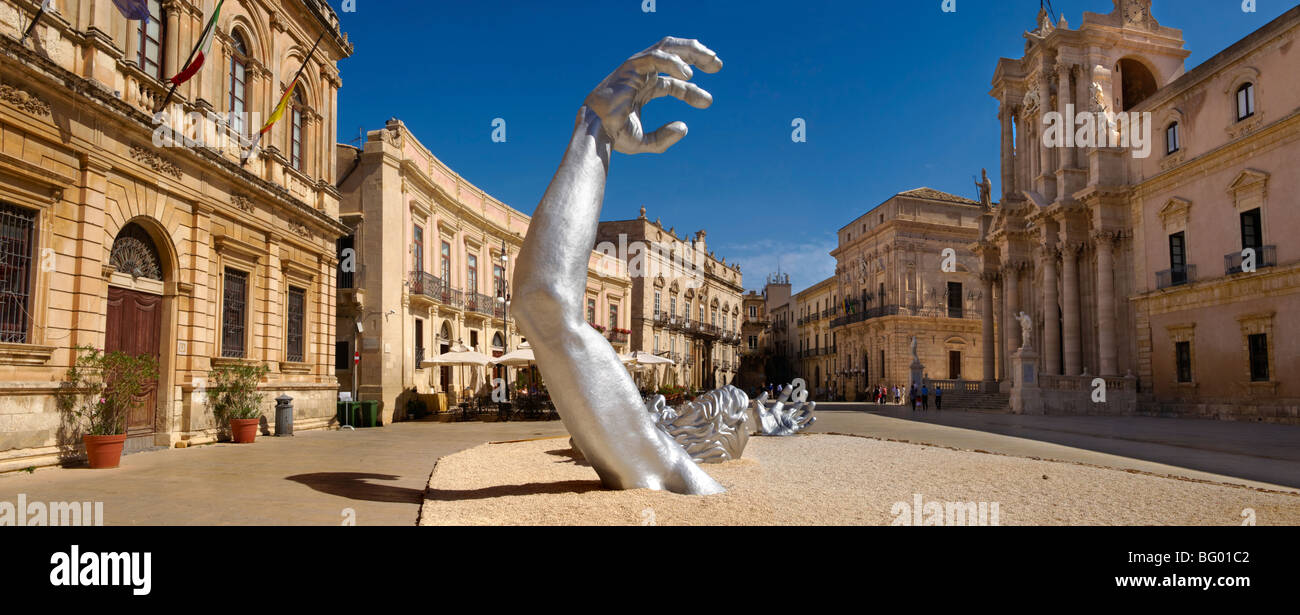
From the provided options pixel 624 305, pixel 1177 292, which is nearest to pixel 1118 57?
pixel 1177 292

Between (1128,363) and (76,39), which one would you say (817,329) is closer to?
(1128,363)

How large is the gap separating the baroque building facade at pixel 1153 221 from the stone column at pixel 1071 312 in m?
0.06

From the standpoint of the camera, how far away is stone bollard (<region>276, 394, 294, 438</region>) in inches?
541

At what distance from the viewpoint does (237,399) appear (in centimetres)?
1266

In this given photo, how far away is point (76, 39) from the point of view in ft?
30.2

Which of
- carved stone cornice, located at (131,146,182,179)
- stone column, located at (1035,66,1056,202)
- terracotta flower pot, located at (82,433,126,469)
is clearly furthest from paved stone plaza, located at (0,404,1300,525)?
stone column, located at (1035,66,1056,202)

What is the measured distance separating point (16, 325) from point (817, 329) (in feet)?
184

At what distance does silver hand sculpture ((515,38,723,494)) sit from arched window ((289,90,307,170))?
12.5 metres

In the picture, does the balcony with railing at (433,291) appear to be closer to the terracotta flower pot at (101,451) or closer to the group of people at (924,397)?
the terracotta flower pot at (101,451)

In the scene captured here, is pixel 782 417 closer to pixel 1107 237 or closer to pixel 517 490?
pixel 517 490

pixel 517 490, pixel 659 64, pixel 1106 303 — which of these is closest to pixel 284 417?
pixel 517 490

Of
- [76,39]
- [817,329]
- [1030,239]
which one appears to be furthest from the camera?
[817,329]

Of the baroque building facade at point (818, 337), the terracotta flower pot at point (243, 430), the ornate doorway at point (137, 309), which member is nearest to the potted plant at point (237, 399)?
the terracotta flower pot at point (243, 430)

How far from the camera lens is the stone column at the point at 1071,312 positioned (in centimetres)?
2615
